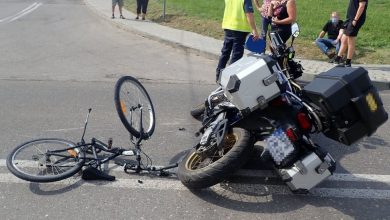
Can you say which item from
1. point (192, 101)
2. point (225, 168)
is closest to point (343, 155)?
point (225, 168)

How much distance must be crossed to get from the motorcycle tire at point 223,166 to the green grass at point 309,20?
20.6ft

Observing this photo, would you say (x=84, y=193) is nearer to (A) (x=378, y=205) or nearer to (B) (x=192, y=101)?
(A) (x=378, y=205)

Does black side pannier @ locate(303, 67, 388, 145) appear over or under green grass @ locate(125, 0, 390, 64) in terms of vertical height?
over

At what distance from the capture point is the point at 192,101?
22.1 ft

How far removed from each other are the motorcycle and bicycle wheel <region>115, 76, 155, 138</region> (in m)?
0.67

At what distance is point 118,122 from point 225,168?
242 cm

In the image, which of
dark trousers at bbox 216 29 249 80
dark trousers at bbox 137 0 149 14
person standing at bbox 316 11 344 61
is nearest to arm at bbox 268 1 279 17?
dark trousers at bbox 216 29 249 80

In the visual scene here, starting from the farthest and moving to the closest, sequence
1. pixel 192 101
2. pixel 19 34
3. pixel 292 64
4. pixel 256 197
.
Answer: pixel 19 34 → pixel 192 101 → pixel 292 64 → pixel 256 197

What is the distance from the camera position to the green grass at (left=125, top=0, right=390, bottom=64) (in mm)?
9914

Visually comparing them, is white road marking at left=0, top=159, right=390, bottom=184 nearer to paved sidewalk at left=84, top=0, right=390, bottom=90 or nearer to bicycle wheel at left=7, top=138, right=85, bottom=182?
bicycle wheel at left=7, top=138, right=85, bottom=182

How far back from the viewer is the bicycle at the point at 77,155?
4.13m

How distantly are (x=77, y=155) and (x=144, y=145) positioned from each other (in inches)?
36.0

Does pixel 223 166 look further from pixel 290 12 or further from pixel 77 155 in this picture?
pixel 290 12

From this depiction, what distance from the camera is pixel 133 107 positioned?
4684 millimetres
